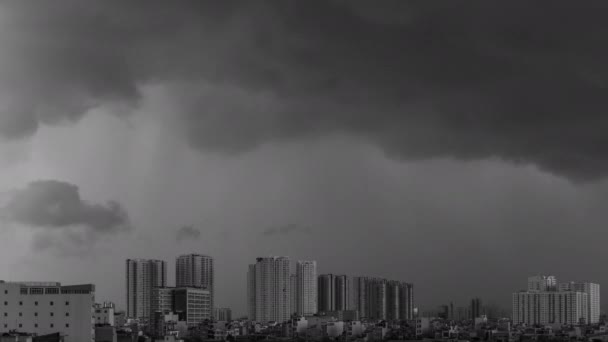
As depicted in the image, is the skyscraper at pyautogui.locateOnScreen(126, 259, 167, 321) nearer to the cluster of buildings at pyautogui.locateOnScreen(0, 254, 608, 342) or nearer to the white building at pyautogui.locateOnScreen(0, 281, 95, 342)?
the cluster of buildings at pyautogui.locateOnScreen(0, 254, 608, 342)

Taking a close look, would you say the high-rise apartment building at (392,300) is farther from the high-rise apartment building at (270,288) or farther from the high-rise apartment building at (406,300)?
the high-rise apartment building at (270,288)

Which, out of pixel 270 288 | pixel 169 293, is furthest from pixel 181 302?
pixel 270 288

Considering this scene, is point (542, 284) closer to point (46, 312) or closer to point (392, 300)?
point (392, 300)

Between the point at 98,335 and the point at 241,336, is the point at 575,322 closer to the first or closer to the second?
the point at 241,336

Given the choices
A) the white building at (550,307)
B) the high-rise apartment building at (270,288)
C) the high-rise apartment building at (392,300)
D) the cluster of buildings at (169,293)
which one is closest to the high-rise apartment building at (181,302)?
the cluster of buildings at (169,293)

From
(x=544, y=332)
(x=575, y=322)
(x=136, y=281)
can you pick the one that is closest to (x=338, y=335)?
(x=544, y=332)

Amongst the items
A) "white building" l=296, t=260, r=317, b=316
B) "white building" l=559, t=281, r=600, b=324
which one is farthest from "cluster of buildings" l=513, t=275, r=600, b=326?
"white building" l=296, t=260, r=317, b=316
